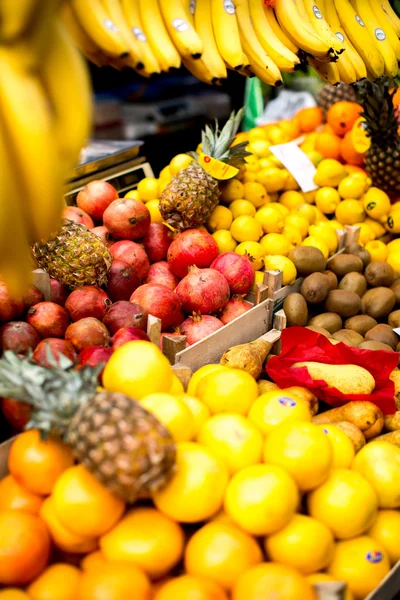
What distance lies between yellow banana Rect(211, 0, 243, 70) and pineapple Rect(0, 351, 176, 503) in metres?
1.54

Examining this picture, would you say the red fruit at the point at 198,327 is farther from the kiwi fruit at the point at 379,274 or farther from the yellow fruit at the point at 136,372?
the kiwi fruit at the point at 379,274

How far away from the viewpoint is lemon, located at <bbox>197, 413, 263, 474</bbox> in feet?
4.42

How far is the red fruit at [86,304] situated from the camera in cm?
213

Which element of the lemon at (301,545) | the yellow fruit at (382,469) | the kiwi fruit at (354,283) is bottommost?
the kiwi fruit at (354,283)

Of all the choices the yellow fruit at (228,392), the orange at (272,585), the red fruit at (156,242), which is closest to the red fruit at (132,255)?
the red fruit at (156,242)

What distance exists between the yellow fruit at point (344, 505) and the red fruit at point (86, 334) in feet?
2.98

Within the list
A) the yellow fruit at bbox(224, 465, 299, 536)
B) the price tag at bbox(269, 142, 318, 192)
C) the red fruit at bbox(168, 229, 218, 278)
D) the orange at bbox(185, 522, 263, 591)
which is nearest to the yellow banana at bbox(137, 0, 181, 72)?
the red fruit at bbox(168, 229, 218, 278)

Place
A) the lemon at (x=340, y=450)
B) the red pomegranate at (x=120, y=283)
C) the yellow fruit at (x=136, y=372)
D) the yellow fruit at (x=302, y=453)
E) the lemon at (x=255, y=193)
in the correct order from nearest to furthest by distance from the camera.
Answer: the yellow fruit at (x=302, y=453), the yellow fruit at (x=136, y=372), the lemon at (x=340, y=450), the red pomegranate at (x=120, y=283), the lemon at (x=255, y=193)

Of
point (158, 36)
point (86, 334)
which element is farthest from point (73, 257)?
point (158, 36)

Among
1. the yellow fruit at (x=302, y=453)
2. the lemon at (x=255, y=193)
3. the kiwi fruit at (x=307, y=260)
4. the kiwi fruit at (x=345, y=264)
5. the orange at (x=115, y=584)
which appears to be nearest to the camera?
the orange at (x=115, y=584)

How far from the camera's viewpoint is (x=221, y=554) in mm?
1175

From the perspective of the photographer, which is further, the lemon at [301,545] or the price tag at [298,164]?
the price tag at [298,164]

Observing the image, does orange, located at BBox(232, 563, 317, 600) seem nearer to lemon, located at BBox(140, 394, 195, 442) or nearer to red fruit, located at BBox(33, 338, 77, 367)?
lemon, located at BBox(140, 394, 195, 442)

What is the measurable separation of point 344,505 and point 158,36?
168cm
